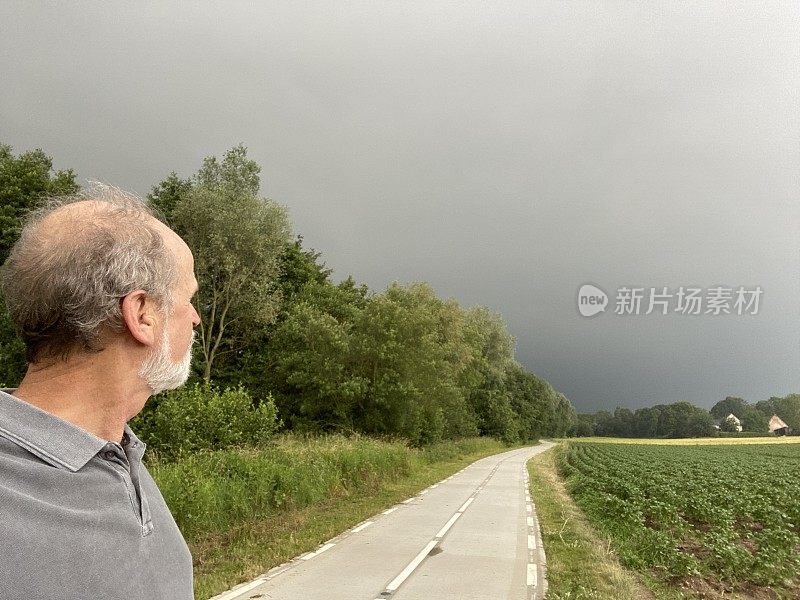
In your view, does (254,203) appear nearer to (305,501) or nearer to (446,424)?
(305,501)

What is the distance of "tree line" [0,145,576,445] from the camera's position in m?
28.8

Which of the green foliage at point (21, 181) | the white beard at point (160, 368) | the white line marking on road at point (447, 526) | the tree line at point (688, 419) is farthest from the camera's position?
the tree line at point (688, 419)

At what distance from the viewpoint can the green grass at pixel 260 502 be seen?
9266mm

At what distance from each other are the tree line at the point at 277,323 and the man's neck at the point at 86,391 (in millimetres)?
27391

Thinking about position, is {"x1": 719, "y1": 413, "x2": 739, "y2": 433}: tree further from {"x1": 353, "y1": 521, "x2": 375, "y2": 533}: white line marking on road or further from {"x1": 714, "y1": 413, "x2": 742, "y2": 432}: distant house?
{"x1": 353, "y1": 521, "x2": 375, "y2": 533}: white line marking on road

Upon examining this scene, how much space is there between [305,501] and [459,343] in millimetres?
36828

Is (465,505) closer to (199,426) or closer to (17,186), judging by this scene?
(199,426)

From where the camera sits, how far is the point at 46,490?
1.06 m

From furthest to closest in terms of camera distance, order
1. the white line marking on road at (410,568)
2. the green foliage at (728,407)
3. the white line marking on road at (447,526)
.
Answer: the green foliage at (728,407)
the white line marking on road at (447,526)
the white line marking on road at (410,568)

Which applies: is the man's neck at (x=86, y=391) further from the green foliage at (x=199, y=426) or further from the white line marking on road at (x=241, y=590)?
the green foliage at (x=199, y=426)

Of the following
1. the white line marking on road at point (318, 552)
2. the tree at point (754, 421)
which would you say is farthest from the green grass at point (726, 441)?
the white line marking on road at point (318, 552)

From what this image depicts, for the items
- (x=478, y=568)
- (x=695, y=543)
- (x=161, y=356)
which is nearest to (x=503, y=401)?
(x=695, y=543)

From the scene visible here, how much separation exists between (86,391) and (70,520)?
1.10 feet

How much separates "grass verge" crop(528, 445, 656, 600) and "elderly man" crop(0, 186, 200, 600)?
310 inches
